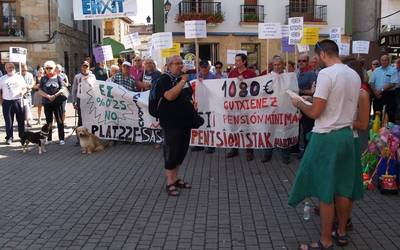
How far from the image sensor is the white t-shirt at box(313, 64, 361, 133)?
14.4 ft

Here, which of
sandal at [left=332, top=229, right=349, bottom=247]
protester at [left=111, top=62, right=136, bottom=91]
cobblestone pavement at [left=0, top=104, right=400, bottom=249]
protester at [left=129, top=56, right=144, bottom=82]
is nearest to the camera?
sandal at [left=332, top=229, right=349, bottom=247]

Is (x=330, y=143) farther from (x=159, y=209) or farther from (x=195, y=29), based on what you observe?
(x=195, y=29)

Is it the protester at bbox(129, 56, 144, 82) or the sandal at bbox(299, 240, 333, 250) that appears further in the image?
the protester at bbox(129, 56, 144, 82)

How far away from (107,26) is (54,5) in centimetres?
2472

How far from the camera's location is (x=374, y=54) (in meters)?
30.5

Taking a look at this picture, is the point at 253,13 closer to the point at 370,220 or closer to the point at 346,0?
the point at 346,0

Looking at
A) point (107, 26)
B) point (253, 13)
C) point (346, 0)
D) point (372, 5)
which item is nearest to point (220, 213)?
point (253, 13)

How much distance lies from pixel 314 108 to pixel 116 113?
710cm

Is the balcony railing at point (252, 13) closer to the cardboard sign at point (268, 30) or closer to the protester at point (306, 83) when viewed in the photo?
the cardboard sign at point (268, 30)

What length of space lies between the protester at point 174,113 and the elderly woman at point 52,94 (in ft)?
17.0

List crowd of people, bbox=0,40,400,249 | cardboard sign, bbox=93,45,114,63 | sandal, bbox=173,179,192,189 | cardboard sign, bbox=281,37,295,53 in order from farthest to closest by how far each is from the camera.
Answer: cardboard sign, bbox=281,37,295,53, cardboard sign, bbox=93,45,114,63, sandal, bbox=173,179,192,189, crowd of people, bbox=0,40,400,249

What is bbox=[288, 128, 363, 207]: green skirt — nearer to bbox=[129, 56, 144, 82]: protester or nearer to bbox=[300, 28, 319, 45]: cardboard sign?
bbox=[129, 56, 144, 82]: protester

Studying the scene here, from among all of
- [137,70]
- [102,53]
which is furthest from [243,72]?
[102,53]

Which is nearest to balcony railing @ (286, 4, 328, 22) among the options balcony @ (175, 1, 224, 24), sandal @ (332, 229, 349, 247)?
balcony @ (175, 1, 224, 24)
